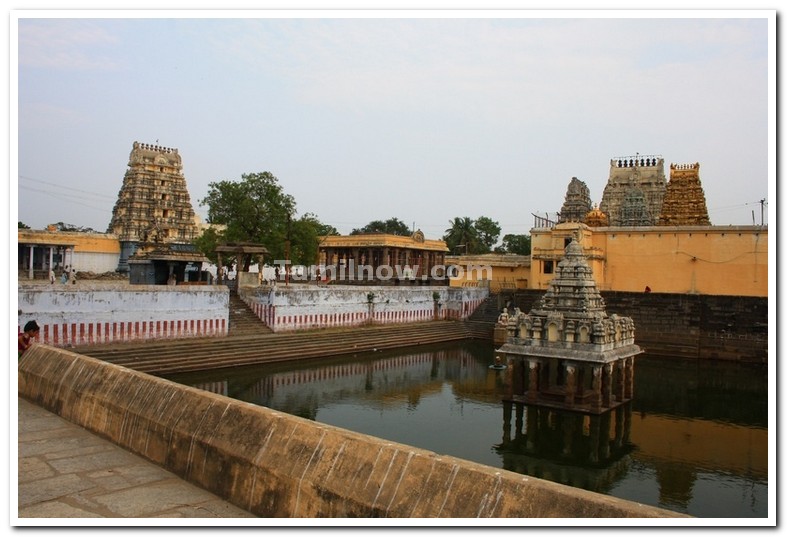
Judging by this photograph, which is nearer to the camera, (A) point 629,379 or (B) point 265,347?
(A) point 629,379

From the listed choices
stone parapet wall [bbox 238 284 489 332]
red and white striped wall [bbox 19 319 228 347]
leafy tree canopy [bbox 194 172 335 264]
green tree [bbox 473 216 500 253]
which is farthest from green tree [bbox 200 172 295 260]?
green tree [bbox 473 216 500 253]

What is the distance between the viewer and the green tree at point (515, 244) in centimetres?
6575

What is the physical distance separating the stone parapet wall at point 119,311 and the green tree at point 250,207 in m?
7.43

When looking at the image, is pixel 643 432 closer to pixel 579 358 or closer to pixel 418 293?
pixel 579 358

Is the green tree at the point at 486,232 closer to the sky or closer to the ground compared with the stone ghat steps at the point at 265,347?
closer to the sky

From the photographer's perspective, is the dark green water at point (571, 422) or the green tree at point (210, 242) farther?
the green tree at point (210, 242)

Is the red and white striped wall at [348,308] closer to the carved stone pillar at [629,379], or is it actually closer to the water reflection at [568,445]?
the water reflection at [568,445]

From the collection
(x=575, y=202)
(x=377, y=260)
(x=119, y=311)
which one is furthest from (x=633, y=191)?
(x=119, y=311)

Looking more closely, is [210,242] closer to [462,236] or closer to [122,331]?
[122,331]

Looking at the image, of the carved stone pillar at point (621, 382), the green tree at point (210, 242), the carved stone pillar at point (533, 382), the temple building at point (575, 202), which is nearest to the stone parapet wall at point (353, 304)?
the green tree at point (210, 242)

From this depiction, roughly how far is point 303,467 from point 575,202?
38.8 m

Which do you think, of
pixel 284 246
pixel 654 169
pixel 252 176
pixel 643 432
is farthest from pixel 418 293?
pixel 654 169

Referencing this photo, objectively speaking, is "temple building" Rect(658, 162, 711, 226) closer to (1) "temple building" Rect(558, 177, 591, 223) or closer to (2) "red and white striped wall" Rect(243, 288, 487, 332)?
(1) "temple building" Rect(558, 177, 591, 223)

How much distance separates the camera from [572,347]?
15.5 m
